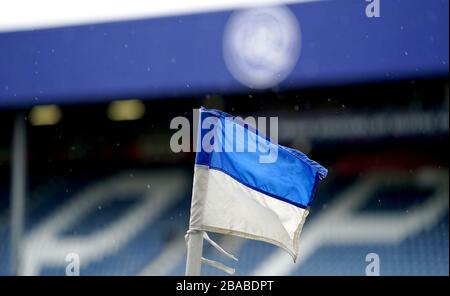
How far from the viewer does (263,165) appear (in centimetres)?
372

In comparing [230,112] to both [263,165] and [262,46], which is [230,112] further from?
[263,165]

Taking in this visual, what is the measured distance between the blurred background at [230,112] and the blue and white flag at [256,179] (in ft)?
15.0

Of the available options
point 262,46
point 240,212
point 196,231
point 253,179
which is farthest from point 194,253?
point 262,46

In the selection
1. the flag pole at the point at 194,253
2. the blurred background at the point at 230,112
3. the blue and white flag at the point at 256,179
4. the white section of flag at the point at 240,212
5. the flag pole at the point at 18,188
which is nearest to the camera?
the flag pole at the point at 194,253

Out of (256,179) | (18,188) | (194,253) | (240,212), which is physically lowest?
(194,253)

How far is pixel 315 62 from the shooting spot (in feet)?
27.9

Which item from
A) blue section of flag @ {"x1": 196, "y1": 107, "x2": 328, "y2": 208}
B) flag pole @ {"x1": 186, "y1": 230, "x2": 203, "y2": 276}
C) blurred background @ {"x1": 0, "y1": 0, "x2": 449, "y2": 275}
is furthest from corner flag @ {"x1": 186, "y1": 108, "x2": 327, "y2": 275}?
blurred background @ {"x1": 0, "y1": 0, "x2": 449, "y2": 275}

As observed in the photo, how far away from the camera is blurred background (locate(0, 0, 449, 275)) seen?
845 centimetres

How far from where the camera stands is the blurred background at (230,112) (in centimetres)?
845

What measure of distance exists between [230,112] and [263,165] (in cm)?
583

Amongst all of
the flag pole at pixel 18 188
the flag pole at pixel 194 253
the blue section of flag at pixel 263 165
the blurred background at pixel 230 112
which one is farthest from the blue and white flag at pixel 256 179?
the flag pole at pixel 18 188

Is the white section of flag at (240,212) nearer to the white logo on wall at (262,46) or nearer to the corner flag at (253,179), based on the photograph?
the corner flag at (253,179)

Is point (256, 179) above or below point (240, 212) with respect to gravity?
above
